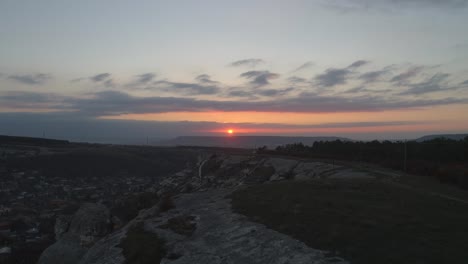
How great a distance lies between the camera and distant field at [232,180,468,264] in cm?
1085

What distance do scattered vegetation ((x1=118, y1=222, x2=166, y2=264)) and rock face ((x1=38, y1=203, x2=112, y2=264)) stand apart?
4.57m

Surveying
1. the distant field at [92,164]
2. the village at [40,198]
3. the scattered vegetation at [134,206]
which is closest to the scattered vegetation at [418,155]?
the scattered vegetation at [134,206]

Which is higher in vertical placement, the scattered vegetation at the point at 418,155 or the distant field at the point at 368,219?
the scattered vegetation at the point at 418,155

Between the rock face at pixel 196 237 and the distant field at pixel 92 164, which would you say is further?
the distant field at pixel 92 164

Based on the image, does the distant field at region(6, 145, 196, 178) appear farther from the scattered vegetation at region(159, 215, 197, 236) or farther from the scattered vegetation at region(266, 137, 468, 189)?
the scattered vegetation at region(159, 215, 197, 236)

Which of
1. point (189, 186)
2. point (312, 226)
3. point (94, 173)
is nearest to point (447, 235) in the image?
point (312, 226)

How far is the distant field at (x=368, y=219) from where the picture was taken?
1085 centimetres

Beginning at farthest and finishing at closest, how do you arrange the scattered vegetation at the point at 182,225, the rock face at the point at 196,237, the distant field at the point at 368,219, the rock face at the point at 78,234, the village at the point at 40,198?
the village at the point at 40,198
the rock face at the point at 78,234
the scattered vegetation at the point at 182,225
the rock face at the point at 196,237
the distant field at the point at 368,219

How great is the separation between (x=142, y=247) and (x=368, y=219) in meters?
8.09

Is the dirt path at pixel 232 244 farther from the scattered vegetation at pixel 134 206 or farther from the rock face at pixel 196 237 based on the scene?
the scattered vegetation at pixel 134 206

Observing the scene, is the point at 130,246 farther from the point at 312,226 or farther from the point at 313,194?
the point at 313,194

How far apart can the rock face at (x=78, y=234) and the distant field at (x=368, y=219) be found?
781cm

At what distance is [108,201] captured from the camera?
131 ft

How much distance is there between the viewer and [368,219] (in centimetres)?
1412
